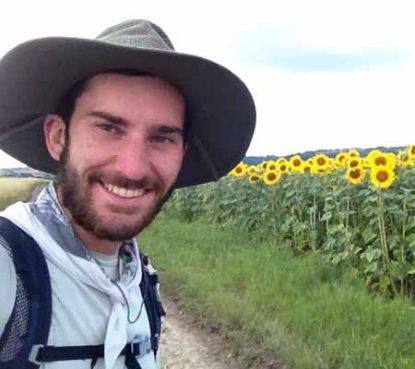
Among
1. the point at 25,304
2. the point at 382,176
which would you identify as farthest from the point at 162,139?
the point at 382,176

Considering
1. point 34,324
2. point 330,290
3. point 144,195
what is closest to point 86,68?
point 144,195

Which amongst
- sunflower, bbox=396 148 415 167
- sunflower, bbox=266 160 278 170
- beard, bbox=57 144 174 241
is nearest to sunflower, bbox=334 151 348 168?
sunflower, bbox=396 148 415 167

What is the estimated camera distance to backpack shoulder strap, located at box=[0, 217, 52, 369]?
56.2 inches

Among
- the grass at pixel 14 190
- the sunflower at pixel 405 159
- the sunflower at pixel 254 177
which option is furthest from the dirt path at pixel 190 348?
the grass at pixel 14 190

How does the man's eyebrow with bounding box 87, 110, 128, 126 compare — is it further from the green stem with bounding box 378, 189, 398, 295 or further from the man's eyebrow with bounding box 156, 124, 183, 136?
the green stem with bounding box 378, 189, 398, 295

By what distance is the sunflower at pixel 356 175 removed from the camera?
7.46 m

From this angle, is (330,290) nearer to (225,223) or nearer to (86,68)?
(86,68)

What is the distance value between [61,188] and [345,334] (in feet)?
11.1

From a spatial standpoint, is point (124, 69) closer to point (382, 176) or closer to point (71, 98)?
point (71, 98)

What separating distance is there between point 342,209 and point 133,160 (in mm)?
6282

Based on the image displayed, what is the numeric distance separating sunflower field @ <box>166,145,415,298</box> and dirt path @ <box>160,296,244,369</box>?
1.59m

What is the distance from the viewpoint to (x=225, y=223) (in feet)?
37.2

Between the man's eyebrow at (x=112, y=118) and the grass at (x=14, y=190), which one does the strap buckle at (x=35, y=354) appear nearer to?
the man's eyebrow at (x=112, y=118)

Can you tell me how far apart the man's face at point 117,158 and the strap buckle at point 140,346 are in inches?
8.9
